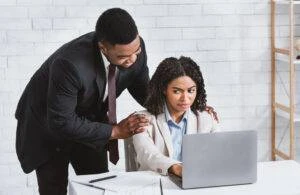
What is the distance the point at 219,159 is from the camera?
1783mm

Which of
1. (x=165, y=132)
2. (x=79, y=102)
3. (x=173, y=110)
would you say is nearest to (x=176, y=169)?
(x=165, y=132)

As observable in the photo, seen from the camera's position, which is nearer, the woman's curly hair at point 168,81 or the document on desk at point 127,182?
the document on desk at point 127,182

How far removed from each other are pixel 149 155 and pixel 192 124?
0.27 m

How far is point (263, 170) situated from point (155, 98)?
53 cm

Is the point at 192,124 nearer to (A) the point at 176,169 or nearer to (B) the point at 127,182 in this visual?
(A) the point at 176,169

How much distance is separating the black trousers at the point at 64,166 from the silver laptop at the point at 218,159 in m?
0.66

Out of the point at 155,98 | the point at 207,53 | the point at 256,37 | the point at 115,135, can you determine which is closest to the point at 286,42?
the point at 256,37

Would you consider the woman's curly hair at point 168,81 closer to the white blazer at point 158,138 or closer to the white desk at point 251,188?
the white blazer at point 158,138

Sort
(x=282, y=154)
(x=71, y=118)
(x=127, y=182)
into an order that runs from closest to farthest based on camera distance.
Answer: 1. (x=127, y=182)
2. (x=71, y=118)
3. (x=282, y=154)

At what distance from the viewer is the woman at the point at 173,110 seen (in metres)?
2.18

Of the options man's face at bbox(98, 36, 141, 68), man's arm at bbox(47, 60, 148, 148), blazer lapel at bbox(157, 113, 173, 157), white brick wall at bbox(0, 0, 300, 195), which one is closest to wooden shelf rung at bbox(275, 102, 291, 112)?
white brick wall at bbox(0, 0, 300, 195)

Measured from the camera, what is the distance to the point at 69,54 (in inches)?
79.4

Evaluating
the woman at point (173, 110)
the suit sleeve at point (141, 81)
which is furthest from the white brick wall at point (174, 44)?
the woman at point (173, 110)

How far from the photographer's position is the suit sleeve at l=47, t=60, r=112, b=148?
1.97 metres
